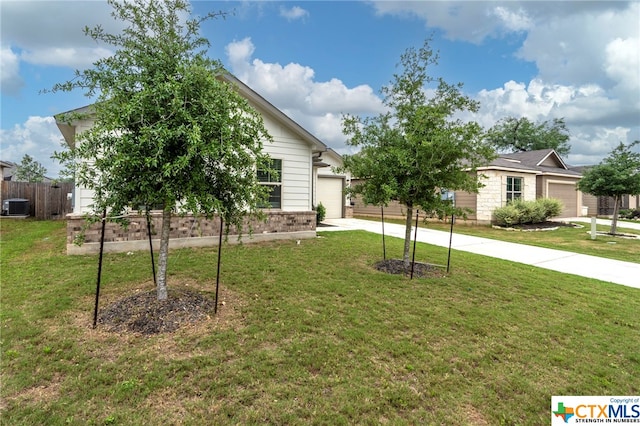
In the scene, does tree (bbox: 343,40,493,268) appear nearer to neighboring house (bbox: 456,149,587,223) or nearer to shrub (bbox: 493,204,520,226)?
neighboring house (bbox: 456,149,587,223)

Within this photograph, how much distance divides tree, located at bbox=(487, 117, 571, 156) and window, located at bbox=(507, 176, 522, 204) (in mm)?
19508

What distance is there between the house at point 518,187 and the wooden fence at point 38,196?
15.2 meters

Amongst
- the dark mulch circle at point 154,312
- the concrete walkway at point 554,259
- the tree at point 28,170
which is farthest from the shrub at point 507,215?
the tree at point 28,170

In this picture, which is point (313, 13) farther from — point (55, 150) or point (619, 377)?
point (619, 377)

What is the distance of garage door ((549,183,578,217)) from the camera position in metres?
19.3

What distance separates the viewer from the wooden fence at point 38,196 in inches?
612

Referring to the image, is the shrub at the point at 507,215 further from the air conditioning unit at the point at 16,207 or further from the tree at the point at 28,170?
the tree at the point at 28,170

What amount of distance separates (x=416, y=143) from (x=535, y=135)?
36321 mm

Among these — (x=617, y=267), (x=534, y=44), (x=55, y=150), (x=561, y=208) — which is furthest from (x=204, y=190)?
(x=561, y=208)

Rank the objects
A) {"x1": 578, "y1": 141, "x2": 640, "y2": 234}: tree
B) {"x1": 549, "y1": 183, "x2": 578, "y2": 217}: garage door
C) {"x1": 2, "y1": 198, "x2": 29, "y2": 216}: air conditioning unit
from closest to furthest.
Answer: {"x1": 578, "y1": 141, "x2": 640, "y2": 234}: tree
{"x1": 2, "y1": 198, "x2": 29, "y2": 216}: air conditioning unit
{"x1": 549, "y1": 183, "x2": 578, "y2": 217}: garage door

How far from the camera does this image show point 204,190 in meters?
3.77

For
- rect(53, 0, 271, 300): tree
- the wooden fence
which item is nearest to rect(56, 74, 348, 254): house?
rect(53, 0, 271, 300): tree

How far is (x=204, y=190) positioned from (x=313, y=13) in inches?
353

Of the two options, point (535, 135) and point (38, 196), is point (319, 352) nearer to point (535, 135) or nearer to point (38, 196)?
point (38, 196)
